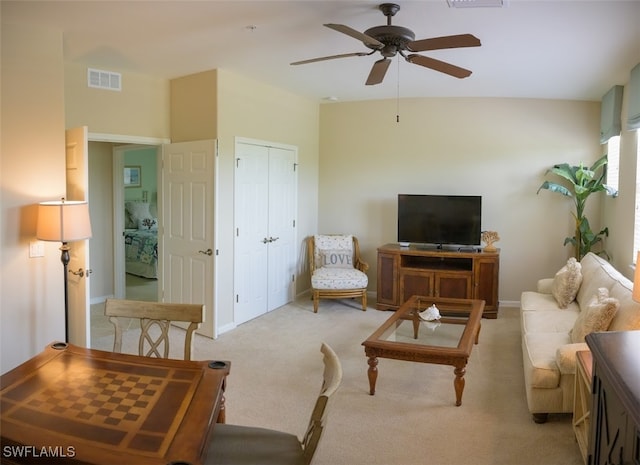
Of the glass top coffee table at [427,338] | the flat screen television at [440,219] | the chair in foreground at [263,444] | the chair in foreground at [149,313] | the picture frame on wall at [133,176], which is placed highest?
the picture frame on wall at [133,176]

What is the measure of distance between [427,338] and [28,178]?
3.21m

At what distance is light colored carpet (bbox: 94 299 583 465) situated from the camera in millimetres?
2760

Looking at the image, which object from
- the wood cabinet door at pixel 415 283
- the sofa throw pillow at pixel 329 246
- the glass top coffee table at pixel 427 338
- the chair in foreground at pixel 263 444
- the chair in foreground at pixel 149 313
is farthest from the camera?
the sofa throw pillow at pixel 329 246

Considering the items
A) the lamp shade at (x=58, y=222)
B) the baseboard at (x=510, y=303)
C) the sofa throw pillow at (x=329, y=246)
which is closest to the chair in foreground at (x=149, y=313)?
the lamp shade at (x=58, y=222)

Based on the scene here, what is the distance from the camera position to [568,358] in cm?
296

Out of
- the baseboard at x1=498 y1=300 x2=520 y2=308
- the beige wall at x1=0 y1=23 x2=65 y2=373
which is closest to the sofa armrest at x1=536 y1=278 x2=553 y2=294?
the baseboard at x1=498 y1=300 x2=520 y2=308

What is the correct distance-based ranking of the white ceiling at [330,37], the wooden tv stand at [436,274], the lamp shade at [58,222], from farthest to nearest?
the wooden tv stand at [436,274] < the lamp shade at [58,222] < the white ceiling at [330,37]

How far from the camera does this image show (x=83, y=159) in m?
3.68

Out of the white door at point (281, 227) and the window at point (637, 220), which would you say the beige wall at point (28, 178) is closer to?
the white door at point (281, 227)

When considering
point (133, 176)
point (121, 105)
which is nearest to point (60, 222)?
point (121, 105)

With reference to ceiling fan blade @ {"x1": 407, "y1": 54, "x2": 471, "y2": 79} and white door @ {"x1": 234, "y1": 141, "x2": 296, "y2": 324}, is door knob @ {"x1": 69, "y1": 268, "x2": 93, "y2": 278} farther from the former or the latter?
ceiling fan blade @ {"x1": 407, "y1": 54, "x2": 471, "y2": 79}

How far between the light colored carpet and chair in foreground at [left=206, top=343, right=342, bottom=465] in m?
0.86

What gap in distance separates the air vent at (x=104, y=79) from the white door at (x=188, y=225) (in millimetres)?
773

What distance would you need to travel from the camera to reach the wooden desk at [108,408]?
141 centimetres
